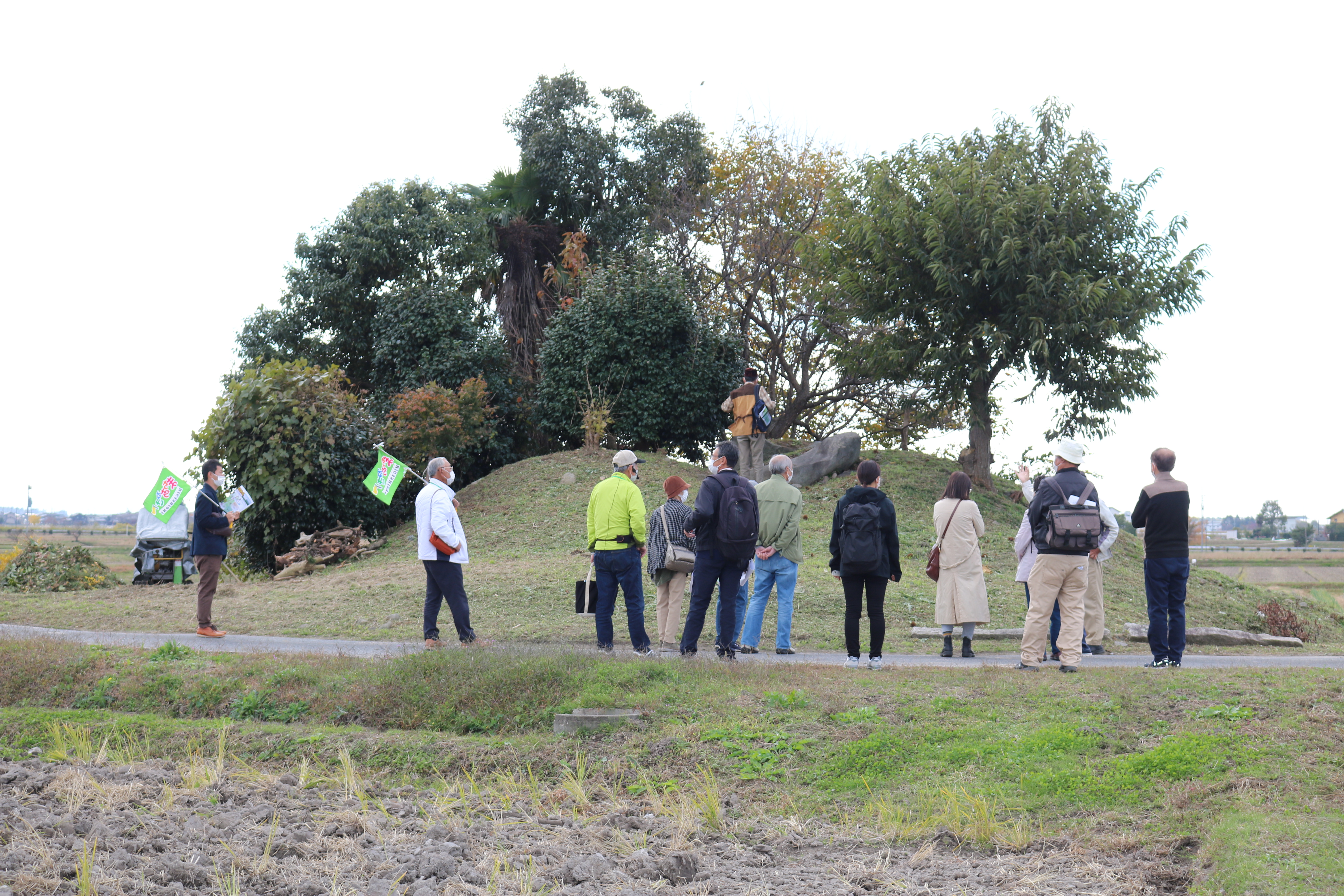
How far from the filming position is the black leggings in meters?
9.10

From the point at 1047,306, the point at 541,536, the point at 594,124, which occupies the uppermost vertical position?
the point at 594,124

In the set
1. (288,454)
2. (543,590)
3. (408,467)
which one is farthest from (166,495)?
(543,590)

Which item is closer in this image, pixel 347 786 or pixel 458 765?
pixel 347 786

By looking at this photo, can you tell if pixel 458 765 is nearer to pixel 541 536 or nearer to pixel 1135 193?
pixel 541 536

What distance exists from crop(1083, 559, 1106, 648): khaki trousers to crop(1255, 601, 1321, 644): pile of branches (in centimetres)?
542

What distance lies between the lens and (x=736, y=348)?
2606cm

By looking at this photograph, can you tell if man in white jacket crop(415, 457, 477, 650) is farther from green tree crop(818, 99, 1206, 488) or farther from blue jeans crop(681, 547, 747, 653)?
green tree crop(818, 99, 1206, 488)

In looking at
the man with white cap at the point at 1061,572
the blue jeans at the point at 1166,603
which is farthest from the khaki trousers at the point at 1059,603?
the blue jeans at the point at 1166,603

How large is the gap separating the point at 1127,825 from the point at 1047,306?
1658 cm

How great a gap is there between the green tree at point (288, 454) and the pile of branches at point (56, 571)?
8.19 ft

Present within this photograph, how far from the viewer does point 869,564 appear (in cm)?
891

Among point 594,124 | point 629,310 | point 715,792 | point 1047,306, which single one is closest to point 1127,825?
point 715,792

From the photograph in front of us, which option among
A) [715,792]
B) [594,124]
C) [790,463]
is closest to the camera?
[715,792]

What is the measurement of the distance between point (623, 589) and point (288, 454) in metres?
11.2
